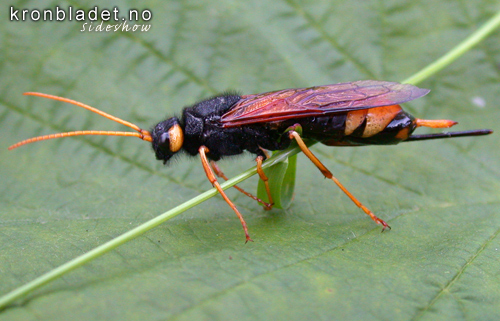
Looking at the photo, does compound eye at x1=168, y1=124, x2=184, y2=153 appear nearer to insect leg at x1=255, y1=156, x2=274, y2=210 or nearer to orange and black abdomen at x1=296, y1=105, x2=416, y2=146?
insect leg at x1=255, y1=156, x2=274, y2=210

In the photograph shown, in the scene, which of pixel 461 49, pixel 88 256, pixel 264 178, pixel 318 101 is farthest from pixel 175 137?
pixel 461 49

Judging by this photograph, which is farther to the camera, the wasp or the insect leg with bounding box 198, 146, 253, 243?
the wasp

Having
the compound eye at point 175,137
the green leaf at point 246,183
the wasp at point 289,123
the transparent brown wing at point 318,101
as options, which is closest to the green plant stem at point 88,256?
the green leaf at point 246,183

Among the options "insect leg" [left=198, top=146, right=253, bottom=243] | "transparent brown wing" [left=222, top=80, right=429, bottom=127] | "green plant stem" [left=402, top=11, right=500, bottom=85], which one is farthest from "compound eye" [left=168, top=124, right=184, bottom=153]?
"green plant stem" [left=402, top=11, right=500, bottom=85]

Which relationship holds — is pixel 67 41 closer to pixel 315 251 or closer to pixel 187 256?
pixel 187 256

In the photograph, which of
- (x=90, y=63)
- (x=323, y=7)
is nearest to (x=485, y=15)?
(x=323, y=7)

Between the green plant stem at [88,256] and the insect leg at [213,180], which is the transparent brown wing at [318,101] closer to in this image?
the insect leg at [213,180]

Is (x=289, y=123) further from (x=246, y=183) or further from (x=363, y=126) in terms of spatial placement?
(x=246, y=183)
